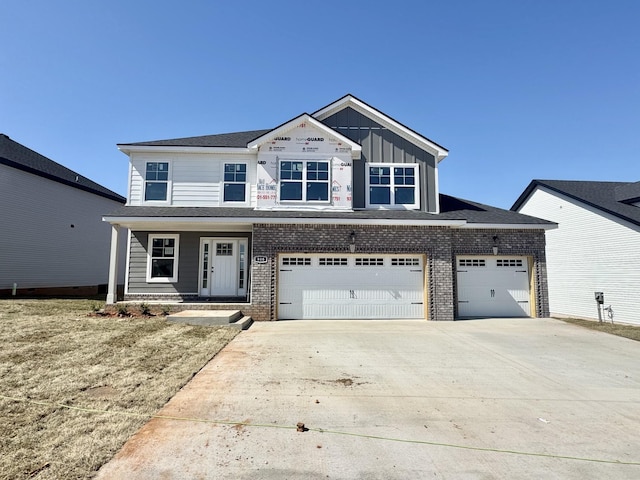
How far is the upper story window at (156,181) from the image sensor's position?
502 inches

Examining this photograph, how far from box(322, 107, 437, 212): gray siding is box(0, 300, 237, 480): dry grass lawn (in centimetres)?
772

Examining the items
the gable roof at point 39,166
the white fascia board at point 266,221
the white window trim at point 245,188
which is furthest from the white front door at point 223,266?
the gable roof at point 39,166

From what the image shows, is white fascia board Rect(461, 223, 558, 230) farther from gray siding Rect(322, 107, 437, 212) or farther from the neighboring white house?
the neighboring white house

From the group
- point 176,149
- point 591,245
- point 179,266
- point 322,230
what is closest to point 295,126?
point 322,230

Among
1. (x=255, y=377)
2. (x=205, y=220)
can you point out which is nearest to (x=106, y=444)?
(x=255, y=377)

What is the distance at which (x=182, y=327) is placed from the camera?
354 inches

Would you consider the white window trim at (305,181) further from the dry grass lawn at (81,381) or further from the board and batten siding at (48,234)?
the board and batten siding at (48,234)

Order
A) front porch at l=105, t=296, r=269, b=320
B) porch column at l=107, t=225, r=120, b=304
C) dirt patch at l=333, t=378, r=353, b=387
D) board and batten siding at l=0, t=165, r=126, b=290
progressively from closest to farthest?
dirt patch at l=333, t=378, r=353, b=387 < front porch at l=105, t=296, r=269, b=320 < porch column at l=107, t=225, r=120, b=304 < board and batten siding at l=0, t=165, r=126, b=290

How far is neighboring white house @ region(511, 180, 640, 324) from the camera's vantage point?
1396 centimetres

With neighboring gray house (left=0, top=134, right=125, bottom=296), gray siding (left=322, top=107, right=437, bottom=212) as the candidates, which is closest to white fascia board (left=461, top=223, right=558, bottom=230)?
gray siding (left=322, top=107, right=437, bottom=212)

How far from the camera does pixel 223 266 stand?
12867 mm

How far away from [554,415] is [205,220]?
32.1 feet

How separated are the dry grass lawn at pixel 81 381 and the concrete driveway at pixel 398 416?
1.00 ft

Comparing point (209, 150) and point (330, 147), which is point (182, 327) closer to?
point (209, 150)
